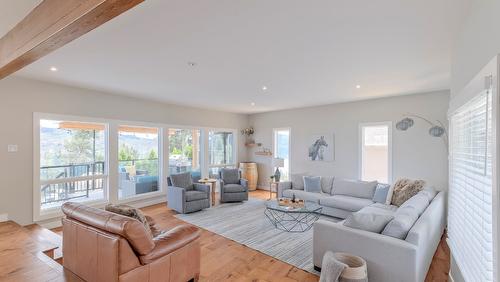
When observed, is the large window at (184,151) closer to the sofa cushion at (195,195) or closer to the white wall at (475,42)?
the sofa cushion at (195,195)

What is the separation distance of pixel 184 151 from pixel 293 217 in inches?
138

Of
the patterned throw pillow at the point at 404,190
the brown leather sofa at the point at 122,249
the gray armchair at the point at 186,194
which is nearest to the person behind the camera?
the brown leather sofa at the point at 122,249

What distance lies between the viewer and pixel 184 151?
22.3 ft

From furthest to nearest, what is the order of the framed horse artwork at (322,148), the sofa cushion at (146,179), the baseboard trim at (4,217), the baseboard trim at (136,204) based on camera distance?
1. the framed horse artwork at (322,148)
2. the sofa cushion at (146,179)
3. the baseboard trim at (136,204)
4. the baseboard trim at (4,217)

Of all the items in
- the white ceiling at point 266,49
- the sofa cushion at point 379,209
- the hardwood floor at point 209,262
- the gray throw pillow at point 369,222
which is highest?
the white ceiling at point 266,49

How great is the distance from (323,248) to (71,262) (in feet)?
8.68

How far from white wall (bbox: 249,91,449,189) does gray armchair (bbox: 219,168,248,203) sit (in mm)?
1779

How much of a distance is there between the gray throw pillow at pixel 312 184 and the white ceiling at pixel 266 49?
6.68ft

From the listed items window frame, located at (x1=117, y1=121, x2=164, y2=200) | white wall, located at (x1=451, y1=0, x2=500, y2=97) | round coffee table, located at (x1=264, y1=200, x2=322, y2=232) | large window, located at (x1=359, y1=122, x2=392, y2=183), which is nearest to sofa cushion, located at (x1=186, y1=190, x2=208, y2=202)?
window frame, located at (x1=117, y1=121, x2=164, y2=200)

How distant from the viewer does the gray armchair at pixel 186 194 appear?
16.9 ft

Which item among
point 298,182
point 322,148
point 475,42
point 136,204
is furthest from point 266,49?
point 136,204

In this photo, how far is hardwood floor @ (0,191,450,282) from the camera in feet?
8.08

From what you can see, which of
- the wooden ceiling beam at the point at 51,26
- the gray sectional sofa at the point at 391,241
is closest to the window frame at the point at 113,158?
the wooden ceiling beam at the point at 51,26

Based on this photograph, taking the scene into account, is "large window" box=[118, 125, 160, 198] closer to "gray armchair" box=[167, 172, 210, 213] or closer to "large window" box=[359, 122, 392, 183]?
"gray armchair" box=[167, 172, 210, 213]
